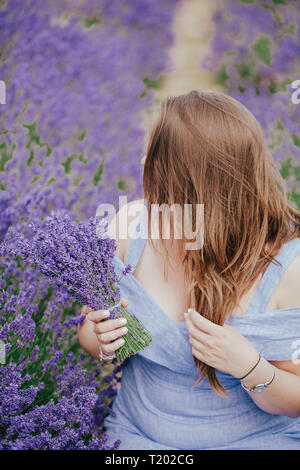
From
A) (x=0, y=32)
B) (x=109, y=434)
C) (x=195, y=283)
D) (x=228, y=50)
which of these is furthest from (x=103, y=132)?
(x=109, y=434)

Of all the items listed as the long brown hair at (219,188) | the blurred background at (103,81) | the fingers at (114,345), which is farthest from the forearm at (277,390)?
the blurred background at (103,81)

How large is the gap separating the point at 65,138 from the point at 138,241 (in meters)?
0.79

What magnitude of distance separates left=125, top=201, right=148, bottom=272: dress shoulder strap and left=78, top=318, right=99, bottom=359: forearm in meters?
0.25

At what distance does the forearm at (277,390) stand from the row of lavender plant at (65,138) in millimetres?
427

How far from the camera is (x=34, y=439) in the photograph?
104 centimetres

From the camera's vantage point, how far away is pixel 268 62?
230 cm

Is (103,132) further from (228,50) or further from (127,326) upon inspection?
(127,326)

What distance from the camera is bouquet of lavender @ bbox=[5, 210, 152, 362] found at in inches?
39.6

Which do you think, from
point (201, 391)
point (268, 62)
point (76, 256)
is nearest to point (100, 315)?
point (76, 256)

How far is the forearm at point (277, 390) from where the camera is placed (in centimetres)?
107

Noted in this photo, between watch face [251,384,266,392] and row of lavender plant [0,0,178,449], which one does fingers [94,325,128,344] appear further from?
watch face [251,384,266,392]

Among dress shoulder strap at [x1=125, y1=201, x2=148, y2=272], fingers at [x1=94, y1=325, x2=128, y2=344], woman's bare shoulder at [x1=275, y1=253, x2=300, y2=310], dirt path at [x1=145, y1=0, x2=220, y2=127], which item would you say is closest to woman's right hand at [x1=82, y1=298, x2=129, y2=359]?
fingers at [x1=94, y1=325, x2=128, y2=344]

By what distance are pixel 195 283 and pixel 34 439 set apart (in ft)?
1.85

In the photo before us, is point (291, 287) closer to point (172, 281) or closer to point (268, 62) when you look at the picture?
point (172, 281)
